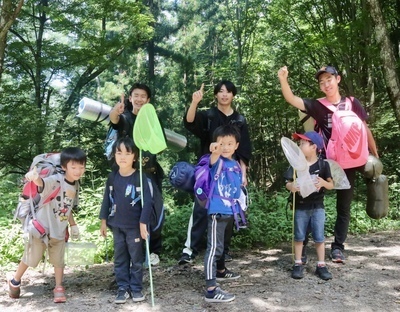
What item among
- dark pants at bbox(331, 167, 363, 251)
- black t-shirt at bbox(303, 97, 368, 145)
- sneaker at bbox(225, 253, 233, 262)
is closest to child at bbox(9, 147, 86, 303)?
sneaker at bbox(225, 253, 233, 262)

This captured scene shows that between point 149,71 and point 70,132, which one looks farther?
point 149,71

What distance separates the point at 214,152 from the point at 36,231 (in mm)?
1724

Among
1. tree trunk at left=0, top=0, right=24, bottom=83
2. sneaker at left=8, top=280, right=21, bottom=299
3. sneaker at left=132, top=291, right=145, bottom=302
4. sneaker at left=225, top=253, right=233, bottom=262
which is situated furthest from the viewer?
tree trunk at left=0, top=0, right=24, bottom=83

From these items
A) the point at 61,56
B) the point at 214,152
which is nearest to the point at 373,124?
the point at 214,152

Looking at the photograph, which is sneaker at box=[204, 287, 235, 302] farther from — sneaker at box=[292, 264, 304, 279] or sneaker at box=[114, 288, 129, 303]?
sneaker at box=[292, 264, 304, 279]

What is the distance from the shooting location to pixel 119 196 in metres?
3.59

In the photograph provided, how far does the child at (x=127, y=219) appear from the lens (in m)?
3.54

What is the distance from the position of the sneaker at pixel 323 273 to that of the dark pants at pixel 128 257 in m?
1.77

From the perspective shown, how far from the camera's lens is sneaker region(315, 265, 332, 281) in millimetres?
3936

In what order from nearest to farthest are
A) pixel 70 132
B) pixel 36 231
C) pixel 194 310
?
pixel 194 310 < pixel 36 231 < pixel 70 132

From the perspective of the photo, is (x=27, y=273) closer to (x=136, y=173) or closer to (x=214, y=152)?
(x=136, y=173)

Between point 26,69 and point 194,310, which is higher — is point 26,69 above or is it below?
above

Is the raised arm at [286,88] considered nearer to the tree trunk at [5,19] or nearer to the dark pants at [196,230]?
the dark pants at [196,230]

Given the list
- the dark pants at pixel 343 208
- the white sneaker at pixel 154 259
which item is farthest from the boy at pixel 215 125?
the dark pants at pixel 343 208
